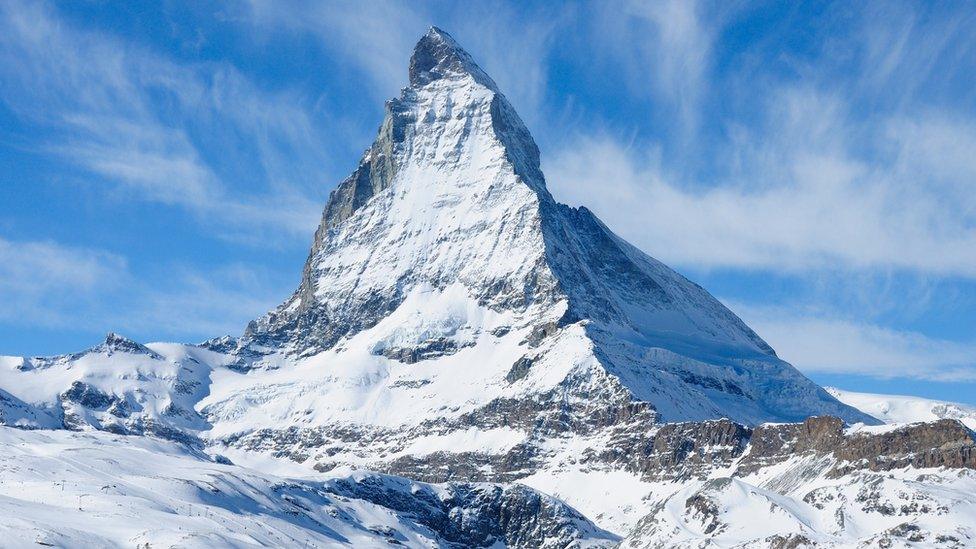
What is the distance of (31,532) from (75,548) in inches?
235

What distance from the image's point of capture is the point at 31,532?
650 feet

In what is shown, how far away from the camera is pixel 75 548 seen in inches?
7869
